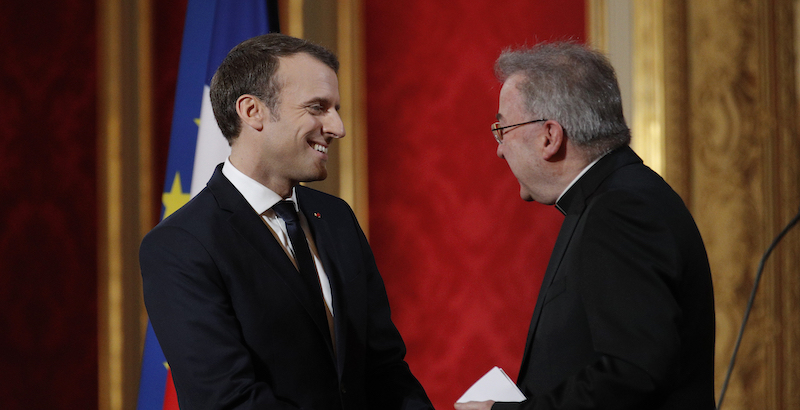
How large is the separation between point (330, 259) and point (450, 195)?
1641 mm

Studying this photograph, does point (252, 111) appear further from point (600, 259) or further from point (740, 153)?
point (740, 153)

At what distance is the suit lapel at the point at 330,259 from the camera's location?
158cm

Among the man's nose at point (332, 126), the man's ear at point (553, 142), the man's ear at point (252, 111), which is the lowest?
the man's ear at point (553, 142)

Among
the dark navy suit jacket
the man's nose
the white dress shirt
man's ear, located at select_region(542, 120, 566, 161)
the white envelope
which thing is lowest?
the white envelope

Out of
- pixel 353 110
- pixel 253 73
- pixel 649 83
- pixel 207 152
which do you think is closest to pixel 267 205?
pixel 253 73

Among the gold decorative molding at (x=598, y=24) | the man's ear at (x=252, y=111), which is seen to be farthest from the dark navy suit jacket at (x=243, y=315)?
the gold decorative molding at (x=598, y=24)

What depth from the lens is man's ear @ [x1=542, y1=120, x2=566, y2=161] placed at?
1.60 m

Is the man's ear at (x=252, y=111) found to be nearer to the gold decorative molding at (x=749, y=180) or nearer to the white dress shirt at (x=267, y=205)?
the white dress shirt at (x=267, y=205)

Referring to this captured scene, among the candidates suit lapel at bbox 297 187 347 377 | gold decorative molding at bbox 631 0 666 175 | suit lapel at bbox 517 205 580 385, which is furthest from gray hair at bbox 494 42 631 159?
gold decorative molding at bbox 631 0 666 175

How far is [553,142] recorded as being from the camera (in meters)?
1.61

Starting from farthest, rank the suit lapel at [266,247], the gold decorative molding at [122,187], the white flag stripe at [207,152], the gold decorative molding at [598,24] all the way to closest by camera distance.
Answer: the gold decorative molding at [122,187]
the gold decorative molding at [598,24]
the white flag stripe at [207,152]
the suit lapel at [266,247]

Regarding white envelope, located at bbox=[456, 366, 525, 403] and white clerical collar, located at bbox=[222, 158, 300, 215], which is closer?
white envelope, located at bbox=[456, 366, 525, 403]
